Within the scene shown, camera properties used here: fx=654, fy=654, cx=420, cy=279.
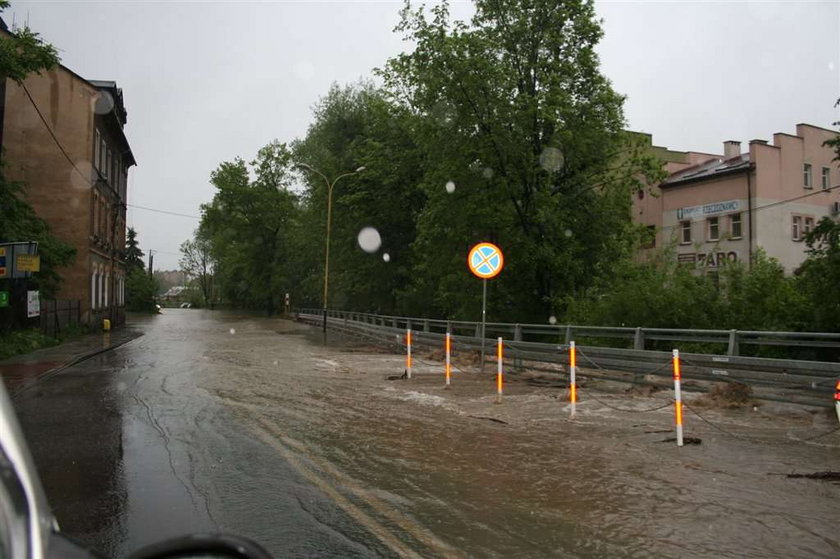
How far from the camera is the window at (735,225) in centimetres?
4050

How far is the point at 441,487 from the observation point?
19.8ft

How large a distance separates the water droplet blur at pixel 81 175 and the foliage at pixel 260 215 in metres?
38.9

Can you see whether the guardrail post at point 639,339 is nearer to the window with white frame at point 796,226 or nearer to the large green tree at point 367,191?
the large green tree at point 367,191

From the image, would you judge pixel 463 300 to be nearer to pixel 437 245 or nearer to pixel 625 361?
pixel 437 245

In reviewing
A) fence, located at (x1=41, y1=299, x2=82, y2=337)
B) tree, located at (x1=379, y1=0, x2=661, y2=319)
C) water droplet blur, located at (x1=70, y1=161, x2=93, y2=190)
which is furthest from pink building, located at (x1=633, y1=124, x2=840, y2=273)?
fence, located at (x1=41, y1=299, x2=82, y2=337)

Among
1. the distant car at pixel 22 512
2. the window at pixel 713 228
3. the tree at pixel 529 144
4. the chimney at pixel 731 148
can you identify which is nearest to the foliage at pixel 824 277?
the tree at pixel 529 144

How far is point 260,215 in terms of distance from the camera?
73.9 m

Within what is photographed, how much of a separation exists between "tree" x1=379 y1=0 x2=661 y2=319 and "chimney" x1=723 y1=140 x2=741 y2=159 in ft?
91.0

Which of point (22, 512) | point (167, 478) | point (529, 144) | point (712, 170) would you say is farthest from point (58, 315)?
point (712, 170)

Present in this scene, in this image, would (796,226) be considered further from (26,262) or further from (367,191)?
(26,262)

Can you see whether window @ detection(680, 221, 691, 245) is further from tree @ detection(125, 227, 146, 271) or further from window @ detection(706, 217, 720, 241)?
tree @ detection(125, 227, 146, 271)

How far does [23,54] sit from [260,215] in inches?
2146

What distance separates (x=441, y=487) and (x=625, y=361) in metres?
7.66

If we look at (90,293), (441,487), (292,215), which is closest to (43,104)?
(90,293)
